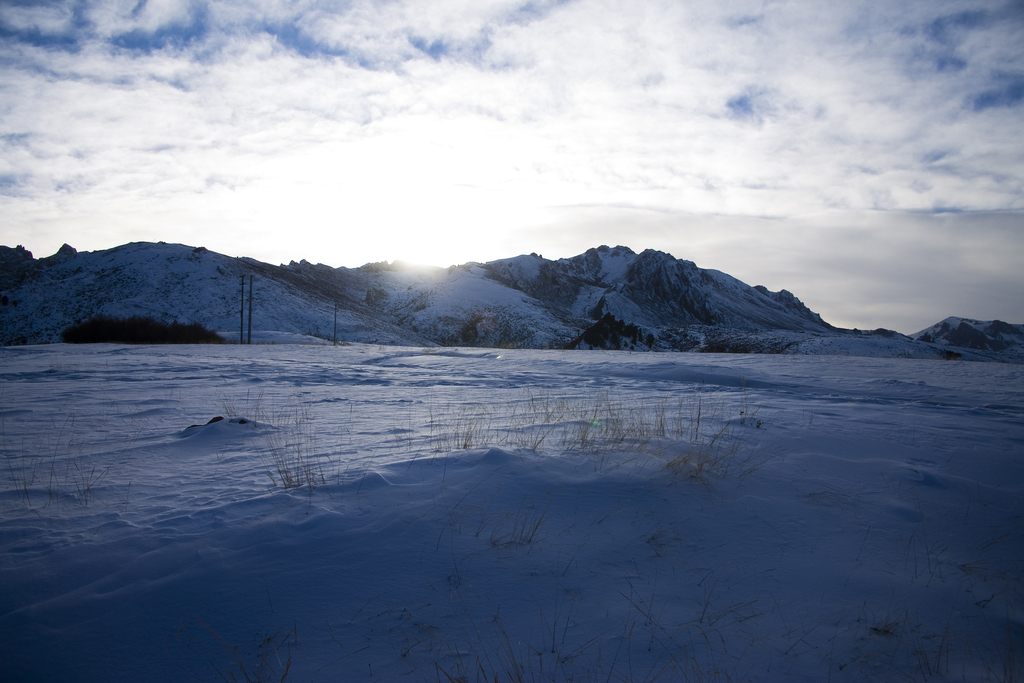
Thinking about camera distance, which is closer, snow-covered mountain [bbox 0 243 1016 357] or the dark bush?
the dark bush

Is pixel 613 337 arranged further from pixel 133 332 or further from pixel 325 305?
pixel 325 305

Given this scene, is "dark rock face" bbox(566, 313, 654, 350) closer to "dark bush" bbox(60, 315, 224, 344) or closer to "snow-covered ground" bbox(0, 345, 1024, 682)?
"dark bush" bbox(60, 315, 224, 344)

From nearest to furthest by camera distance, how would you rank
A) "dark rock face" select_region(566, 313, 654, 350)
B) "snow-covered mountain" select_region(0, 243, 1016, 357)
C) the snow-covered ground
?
the snow-covered ground
"dark rock face" select_region(566, 313, 654, 350)
"snow-covered mountain" select_region(0, 243, 1016, 357)

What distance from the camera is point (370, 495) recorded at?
307cm

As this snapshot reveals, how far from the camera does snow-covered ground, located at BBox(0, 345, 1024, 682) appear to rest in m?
1.85

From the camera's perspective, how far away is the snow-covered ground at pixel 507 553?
6.07 feet

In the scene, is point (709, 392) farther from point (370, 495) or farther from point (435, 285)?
point (435, 285)

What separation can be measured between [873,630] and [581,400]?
5.69 m

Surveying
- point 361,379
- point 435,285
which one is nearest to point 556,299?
point 435,285

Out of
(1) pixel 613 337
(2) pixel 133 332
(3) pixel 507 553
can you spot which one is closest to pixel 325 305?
(2) pixel 133 332

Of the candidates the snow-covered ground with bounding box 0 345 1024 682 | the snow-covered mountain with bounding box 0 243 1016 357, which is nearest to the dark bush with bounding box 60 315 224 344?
the snow-covered mountain with bounding box 0 243 1016 357

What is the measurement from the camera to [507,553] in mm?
2498

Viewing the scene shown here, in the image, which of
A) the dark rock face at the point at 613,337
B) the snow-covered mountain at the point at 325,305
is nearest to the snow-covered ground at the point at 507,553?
the snow-covered mountain at the point at 325,305

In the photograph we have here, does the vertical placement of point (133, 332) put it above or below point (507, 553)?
above
